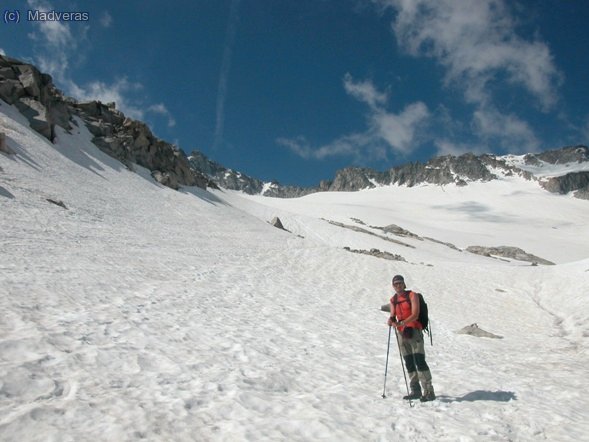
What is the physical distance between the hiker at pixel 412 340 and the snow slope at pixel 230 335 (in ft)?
1.16

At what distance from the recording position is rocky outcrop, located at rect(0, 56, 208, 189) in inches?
1433

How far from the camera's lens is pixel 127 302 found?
37.7 ft

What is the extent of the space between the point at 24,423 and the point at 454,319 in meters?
17.8

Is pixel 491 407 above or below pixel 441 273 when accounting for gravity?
below

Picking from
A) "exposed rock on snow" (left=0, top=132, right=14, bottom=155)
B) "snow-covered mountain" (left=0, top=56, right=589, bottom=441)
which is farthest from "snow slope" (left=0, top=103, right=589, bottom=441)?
"exposed rock on snow" (left=0, top=132, right=14, bottom=155)

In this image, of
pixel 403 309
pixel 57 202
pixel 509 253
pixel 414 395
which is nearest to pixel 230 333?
pixel 403 309

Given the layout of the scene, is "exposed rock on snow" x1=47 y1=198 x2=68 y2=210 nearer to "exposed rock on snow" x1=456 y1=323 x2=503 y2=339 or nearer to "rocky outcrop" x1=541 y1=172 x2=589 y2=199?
"exposed rock on snow" x1=456 y1=323 x2=503 y2=339

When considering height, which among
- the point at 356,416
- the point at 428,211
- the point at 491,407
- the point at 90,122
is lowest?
the point at 356,416

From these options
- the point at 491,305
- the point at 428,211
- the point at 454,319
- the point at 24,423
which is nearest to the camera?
the point at 24,423

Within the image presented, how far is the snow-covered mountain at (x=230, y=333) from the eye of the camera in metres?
5.93

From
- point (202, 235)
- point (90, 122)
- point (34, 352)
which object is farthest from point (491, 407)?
point (90, 122)

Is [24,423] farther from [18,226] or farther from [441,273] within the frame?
[441,273]

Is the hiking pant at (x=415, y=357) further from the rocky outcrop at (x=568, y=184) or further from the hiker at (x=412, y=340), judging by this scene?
the rocky outcrop at (x=568, y=184)

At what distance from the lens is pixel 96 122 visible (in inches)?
→ 1897
